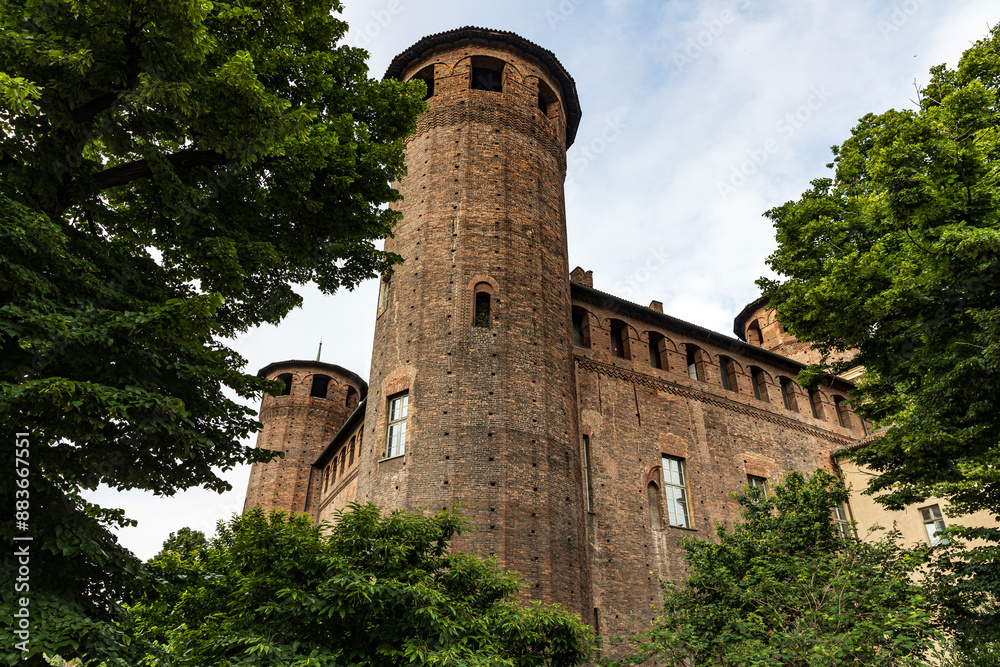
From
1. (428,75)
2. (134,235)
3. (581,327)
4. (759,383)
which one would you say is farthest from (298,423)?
(134,235)

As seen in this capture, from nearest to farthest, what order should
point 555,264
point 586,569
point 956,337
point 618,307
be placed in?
point 956,337
point 586,569
point 555,264
point 618,307

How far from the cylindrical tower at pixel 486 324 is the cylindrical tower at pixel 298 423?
49.8ft

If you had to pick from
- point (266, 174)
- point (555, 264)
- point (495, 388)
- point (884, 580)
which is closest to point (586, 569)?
point (495, 388)

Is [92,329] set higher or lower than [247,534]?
higher

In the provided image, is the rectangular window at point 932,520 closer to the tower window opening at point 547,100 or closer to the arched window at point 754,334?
the arched window at point 754,334

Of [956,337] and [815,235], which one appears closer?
[956,337]

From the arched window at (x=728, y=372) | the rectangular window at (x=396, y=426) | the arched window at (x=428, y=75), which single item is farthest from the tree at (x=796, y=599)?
the arched window at (x=428, y=75)

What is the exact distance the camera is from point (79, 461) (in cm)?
573

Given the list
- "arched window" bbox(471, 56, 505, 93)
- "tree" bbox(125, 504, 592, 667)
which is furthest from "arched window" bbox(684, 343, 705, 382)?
"tree" bbox(125, 504, 592, 667)

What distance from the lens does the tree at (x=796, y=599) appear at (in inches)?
311

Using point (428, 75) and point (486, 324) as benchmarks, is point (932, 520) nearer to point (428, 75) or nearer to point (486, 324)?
point (486, 324)

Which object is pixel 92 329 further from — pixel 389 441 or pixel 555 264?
pixel 555 264

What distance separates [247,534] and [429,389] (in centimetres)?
691

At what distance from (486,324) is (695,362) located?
8.56m
